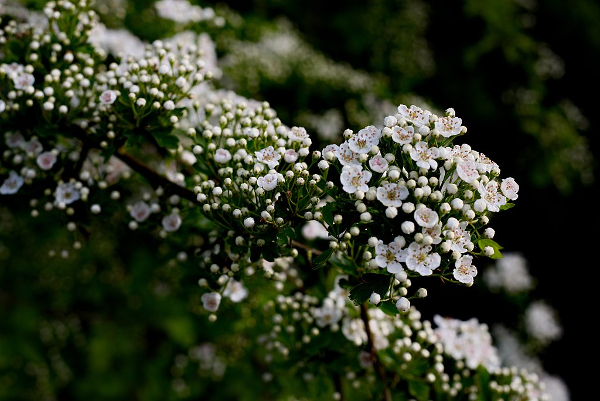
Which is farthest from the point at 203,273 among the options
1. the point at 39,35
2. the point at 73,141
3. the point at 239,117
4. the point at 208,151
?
the point at 39,35

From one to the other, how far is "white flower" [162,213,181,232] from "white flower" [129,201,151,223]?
105mm

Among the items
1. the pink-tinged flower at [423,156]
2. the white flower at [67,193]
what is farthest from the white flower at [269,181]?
the white flower at [67,193]

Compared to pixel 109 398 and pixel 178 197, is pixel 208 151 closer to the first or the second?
pixel 178 197

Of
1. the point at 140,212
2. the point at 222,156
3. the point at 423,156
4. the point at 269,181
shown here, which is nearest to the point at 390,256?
the point at 423,156

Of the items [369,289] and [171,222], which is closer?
[369,289]

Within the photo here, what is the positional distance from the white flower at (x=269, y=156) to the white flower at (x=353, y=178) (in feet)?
0.88

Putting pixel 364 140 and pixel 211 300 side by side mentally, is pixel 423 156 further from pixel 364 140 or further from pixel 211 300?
pixel 211 300

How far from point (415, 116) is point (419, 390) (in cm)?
129

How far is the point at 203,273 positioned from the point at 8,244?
384 centimetres

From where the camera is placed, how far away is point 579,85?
687 cm

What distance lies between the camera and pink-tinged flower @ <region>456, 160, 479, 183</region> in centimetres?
163

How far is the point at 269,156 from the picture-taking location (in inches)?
73.2

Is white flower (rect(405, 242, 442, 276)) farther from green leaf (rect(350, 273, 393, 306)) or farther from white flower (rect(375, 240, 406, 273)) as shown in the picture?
green leaf (rect(350, 273, 393, 306))

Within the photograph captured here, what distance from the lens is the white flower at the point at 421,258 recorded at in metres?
1.57
